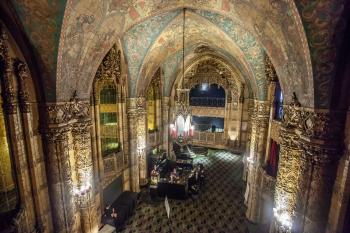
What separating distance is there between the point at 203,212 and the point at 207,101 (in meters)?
9.79

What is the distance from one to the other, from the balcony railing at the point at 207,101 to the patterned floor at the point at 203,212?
6.73 meters

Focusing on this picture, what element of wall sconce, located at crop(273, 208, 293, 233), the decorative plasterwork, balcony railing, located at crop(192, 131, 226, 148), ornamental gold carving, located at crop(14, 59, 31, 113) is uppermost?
the decorative plasterwork

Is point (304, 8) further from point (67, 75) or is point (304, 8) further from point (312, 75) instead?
point (67, 75)

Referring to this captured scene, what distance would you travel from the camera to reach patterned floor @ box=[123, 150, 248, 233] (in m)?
6.72

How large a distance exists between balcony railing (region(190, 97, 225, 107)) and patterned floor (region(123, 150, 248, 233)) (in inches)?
→ 265

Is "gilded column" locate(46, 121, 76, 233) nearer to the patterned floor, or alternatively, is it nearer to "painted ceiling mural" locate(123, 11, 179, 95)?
the patterned floor

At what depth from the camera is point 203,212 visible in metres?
7.56

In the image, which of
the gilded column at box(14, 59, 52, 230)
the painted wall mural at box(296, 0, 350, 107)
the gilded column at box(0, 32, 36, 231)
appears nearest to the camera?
the painted wall mural at box(296, 0, 350, 107)

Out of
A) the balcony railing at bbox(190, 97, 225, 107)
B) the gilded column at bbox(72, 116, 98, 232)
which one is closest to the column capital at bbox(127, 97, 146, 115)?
the gilded column at bbox(72, 116, 98, 232)

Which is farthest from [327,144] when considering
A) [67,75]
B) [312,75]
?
[67,75]

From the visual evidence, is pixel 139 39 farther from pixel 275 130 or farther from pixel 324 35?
pixel 275 130

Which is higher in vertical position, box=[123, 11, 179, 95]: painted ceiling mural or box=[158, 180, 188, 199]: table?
box=[123, 11, 179, 95]: painted ceiling mural

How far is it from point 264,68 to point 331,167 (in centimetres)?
410

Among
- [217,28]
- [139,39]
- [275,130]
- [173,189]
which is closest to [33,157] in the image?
[139,39]
